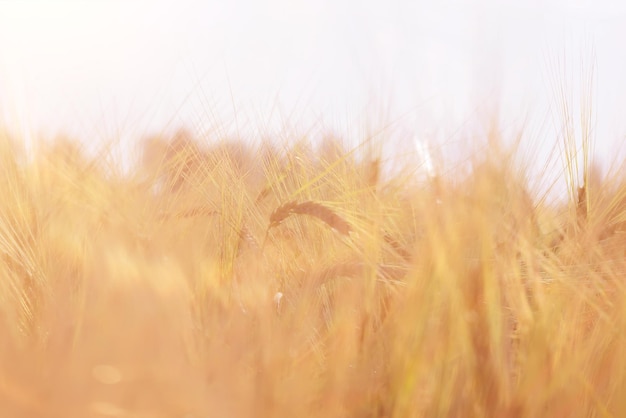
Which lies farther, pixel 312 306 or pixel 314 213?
pixel 314 213

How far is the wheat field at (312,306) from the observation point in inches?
22.5

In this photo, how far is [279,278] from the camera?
33.6 inches

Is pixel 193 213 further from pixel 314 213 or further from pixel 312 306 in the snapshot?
pixel 312 306

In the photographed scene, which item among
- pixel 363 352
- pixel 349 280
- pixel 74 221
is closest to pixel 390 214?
pixel 349 280

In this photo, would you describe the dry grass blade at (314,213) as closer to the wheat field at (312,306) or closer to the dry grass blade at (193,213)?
the wheat field at (312,306)

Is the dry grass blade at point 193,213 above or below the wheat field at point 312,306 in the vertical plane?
above

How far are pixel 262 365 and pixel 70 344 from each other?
15 centimetres

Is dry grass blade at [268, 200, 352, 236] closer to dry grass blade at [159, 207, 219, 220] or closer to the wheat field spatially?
the wheat field

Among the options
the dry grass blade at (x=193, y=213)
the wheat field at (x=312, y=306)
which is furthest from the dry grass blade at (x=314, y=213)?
the dry grass blade at (x=193, y=213)

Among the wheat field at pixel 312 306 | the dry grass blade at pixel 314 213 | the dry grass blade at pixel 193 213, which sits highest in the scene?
the dry grass blade at pixel 193 213

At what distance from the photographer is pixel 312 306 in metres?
0.77

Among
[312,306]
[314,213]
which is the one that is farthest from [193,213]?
[312,306]

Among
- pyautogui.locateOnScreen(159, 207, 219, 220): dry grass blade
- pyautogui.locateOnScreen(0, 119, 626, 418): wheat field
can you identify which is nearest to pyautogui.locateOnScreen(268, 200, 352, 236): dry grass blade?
pyautogui.locateOnScreen(0, 119, 626, 418): wheat field

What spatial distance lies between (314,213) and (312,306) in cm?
16
